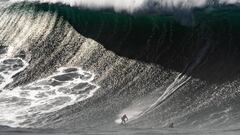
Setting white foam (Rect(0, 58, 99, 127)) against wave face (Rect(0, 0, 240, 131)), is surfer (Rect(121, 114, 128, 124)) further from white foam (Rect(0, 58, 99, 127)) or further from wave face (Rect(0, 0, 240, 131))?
white foam (Rect(0, 58, 99, 127))

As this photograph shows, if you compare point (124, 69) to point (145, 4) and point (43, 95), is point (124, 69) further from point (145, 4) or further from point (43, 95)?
point (145, 4)

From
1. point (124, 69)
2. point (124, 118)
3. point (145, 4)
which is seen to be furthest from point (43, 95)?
point (145, 4)

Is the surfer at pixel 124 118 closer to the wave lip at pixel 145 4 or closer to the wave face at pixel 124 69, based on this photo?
the wave face at pixel 124 69

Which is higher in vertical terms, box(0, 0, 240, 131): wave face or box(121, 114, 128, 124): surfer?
box(0, 0, 240, 131): wave face

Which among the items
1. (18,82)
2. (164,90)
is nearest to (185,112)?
(164,90)

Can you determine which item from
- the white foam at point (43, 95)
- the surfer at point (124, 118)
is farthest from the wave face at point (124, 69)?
the surfer at point (124, 118)

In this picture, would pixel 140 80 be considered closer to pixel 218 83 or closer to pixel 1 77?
pixel 218 83

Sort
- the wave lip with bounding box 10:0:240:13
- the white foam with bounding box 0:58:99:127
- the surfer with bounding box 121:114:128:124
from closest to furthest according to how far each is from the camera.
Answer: the surfer with bounding box 121:114:128:124 → the white foam with bounding box 0:58:99:127 → the wave lip with bounding box 10:0:240:13

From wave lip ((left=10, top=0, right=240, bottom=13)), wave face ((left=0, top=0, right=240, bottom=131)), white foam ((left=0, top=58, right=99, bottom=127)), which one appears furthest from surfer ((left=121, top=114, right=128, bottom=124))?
wave lip ((left=10, top=0, right=240, bottom=13))

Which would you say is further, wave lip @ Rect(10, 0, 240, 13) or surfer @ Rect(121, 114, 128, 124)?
wave lip @ Rect(10, 0, 240, 13)
